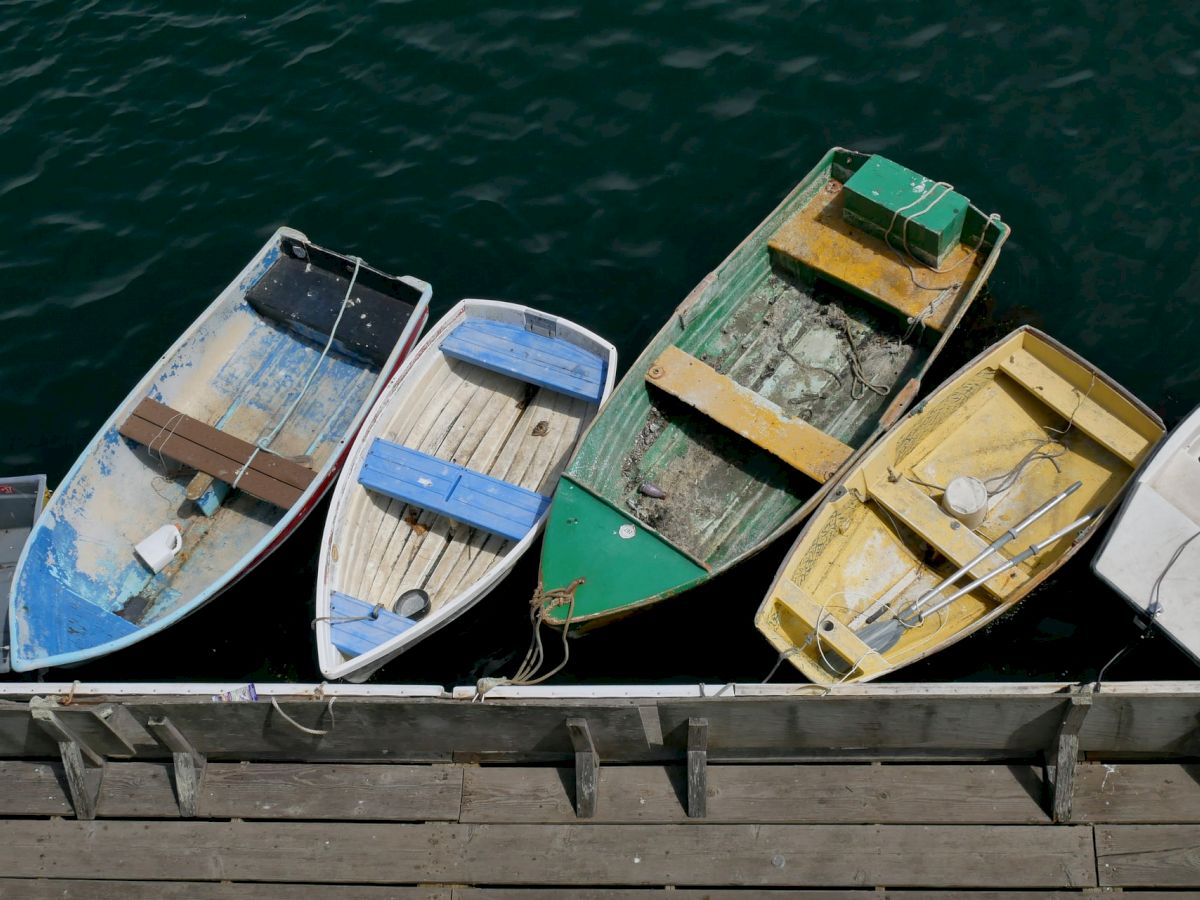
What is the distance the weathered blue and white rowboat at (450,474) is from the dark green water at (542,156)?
1564mm

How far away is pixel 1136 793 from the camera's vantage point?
8.95 metres

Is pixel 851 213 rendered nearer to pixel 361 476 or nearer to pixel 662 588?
pixel 662 588

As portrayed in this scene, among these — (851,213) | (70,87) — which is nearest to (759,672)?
(851,213)

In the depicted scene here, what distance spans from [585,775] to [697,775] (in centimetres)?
96

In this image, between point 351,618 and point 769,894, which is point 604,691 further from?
point 351,618

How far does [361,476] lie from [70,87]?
10.6 meters

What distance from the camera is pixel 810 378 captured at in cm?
1319

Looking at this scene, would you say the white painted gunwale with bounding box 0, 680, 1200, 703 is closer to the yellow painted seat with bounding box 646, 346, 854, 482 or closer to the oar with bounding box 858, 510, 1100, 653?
the oar with bounding box 858, 510, 1100, 653

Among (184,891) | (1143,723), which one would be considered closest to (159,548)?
(184,891)

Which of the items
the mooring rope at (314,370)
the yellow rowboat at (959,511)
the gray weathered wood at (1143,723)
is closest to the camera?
the gray weathered wood at (1143,723)

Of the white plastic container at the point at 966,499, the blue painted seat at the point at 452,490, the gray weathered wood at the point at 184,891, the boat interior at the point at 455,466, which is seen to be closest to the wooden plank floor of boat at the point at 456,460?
the boat interior at the point at 455,466

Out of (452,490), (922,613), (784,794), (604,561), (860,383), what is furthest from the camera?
(860,383)

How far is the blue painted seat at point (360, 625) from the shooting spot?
11.0 meters

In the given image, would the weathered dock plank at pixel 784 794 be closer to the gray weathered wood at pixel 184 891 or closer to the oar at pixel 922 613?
the gray weathered wood at pixel 184 891
